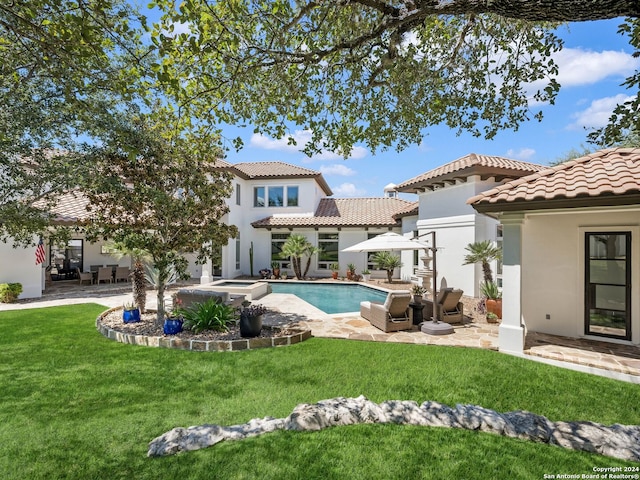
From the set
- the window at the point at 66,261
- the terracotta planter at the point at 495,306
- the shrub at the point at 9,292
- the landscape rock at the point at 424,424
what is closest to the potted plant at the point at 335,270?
the terracotta planter at the point at 495,306

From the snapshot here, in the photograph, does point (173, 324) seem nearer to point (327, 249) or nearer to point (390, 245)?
point (390, 245)

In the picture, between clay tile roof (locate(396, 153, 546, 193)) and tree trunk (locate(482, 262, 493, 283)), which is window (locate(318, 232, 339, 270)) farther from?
tree trunk (locate(482, 262, 493, 283))

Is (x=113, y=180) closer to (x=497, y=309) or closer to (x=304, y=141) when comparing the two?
(x=304, y=141)

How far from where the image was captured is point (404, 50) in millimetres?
7227

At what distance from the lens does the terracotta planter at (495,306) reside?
11.3 metres

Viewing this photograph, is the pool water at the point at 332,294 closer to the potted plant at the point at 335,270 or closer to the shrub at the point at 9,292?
the potted plant at the point at 335,270

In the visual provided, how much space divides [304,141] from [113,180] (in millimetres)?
5421

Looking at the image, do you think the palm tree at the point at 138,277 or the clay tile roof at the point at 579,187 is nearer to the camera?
the clay tile roof at the point at 579,187

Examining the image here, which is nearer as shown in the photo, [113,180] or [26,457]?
[26,457]

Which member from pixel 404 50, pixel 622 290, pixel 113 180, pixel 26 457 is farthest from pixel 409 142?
pixel 26 457

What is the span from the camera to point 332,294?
18.5m

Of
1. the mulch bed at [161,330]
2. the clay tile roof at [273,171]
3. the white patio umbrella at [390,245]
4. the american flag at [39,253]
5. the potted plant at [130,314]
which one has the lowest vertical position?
the mulch bed at [161,330]

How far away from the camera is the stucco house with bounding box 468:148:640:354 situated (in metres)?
7.42

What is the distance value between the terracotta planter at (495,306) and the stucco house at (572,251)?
1.56 meters
